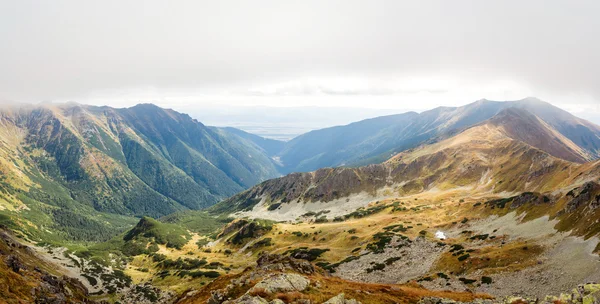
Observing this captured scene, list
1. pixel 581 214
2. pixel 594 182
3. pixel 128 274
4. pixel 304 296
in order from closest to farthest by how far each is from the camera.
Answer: pixel 304 296 → pixel 581 214 → pixel 594 182 → pixel 128 274

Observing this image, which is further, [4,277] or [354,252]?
[354,252]

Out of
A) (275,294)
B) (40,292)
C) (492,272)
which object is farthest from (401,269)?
(40,292)

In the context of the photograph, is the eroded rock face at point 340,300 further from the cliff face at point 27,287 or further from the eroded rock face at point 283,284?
the cliff face at point 27,287

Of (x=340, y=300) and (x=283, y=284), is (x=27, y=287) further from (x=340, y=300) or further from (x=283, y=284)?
(x=340, y=300)

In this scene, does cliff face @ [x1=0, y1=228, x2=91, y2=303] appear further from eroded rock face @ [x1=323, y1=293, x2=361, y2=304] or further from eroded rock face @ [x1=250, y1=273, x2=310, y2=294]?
eroded rock face @ [x1=323, y1=293, x2=361, y2=304]

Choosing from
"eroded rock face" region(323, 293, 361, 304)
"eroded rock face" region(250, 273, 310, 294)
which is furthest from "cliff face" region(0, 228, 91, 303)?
"eroded rock face" region(323, 293, 361, 304)

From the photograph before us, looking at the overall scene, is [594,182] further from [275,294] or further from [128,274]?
[128,274]

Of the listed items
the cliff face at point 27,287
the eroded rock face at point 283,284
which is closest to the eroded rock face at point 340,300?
the eroded rock face at point 283,284

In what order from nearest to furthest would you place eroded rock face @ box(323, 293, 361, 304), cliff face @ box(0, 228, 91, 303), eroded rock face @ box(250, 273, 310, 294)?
eroded rock face @ box(323, 293, 361, 304) → eroded rock face @ box(250, 273, 310, 294) → cliff face @ box(0, 228, 91, 303)

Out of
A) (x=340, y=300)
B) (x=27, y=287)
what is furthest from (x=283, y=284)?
(x=27, y=287)
